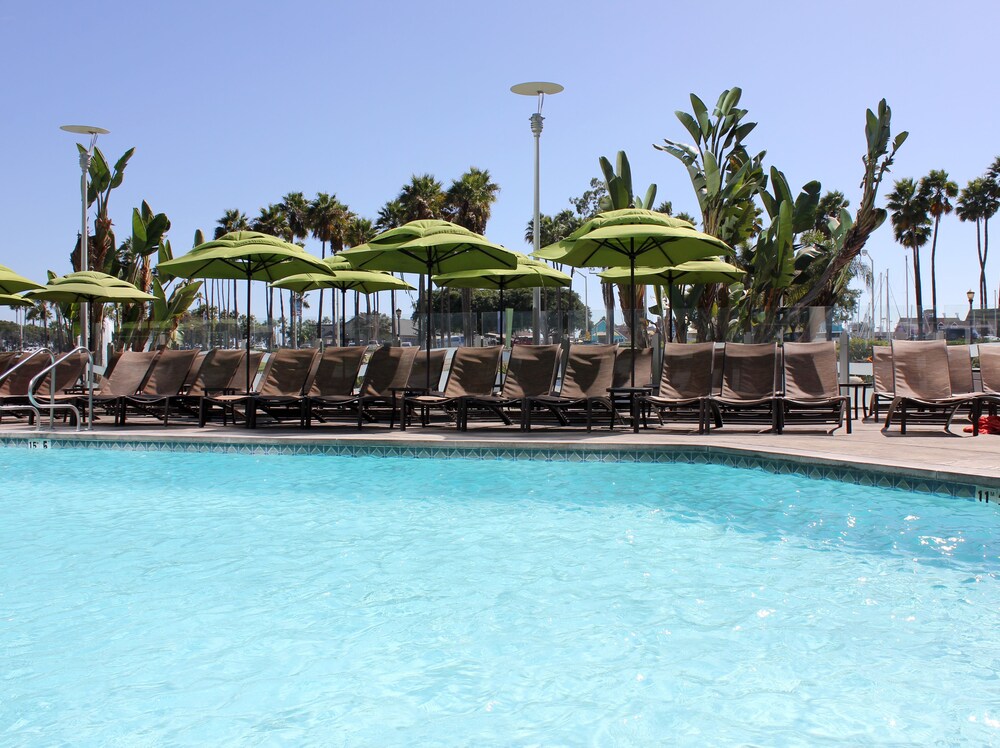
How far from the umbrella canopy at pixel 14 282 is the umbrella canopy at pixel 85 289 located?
0.11m

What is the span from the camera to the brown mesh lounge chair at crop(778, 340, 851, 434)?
9.26 meters

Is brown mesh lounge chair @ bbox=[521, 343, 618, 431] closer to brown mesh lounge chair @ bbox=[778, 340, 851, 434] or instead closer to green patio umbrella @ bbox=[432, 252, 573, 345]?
brown mesh lounge chair @ bbox=[778, 340, 851, 434]

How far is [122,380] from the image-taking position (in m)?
11.6

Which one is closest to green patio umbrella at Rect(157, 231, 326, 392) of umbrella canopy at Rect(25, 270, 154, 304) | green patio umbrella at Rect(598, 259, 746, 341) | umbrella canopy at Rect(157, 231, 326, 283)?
umbrella canopy at Rect(157, 231, 326, 283)

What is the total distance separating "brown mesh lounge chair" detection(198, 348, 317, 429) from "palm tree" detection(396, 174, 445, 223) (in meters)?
28.7

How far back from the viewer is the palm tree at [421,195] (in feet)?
129

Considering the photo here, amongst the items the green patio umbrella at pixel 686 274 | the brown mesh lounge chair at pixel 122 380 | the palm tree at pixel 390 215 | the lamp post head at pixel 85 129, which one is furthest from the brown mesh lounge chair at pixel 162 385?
the palm tree at pixel 390 215

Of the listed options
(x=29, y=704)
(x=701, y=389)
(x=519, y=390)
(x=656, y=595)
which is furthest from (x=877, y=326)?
(x=29, y=704)

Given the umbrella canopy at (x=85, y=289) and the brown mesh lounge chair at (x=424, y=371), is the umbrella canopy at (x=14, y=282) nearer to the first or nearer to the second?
the umbrella canopy at (x=85, y=289)

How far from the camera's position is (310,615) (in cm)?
390

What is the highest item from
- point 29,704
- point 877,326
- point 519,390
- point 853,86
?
point 853,86

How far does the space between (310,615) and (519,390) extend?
20.8 feet

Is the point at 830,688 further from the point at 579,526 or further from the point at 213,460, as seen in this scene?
the point at 213,460

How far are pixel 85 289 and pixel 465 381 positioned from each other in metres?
6.84
